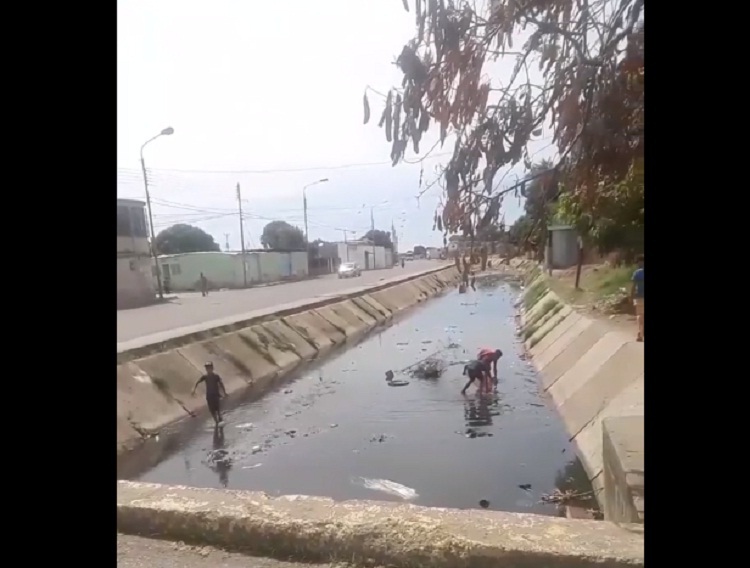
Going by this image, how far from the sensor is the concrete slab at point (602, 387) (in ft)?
3.27

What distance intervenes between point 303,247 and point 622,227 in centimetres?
60

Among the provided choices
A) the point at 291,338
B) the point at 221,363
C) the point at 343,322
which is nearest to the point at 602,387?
the point at 343,322

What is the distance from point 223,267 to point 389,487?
553 millimetres

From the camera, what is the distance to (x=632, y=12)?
38.5 inches

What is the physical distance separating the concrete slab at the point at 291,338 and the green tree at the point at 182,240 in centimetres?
20

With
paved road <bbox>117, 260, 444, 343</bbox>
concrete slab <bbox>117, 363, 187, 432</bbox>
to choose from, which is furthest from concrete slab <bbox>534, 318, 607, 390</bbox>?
concrete slab <bbox>117, 363, 187, 432</bbox>

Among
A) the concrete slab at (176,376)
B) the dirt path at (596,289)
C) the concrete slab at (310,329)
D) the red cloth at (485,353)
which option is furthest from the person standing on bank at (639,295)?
the concrete slab at (176,376)

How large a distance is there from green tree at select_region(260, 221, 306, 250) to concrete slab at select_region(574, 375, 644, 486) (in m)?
0.64

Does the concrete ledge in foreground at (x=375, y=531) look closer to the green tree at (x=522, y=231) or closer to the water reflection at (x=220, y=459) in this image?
the water reflection at (x=220, y=459)

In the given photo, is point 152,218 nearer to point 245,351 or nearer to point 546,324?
point 245,351
